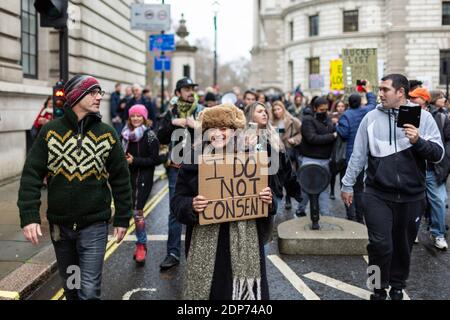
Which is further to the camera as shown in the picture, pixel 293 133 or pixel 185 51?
pixel 185 51

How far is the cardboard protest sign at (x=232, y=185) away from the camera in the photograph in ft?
10.8

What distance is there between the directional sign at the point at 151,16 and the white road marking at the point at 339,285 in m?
12.4

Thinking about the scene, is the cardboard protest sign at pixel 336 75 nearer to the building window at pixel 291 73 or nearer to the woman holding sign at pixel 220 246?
the woman holding sign at pixel 220 246

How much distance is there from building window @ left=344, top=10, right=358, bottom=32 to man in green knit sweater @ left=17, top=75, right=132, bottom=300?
164 ft

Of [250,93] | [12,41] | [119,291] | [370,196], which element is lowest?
[119,291]

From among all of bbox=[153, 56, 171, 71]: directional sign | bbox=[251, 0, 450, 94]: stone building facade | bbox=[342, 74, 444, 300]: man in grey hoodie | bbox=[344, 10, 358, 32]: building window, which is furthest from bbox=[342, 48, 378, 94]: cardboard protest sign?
bbox=[344, 10, 358, 32]: building window

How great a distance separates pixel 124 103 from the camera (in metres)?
16.5

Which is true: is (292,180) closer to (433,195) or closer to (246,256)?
(246,256)

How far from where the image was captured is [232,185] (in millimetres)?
3371

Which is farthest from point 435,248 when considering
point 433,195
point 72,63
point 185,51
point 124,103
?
point 185,51

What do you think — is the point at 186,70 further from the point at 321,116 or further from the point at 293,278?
the point at 293,278

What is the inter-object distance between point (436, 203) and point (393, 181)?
9.20 feet

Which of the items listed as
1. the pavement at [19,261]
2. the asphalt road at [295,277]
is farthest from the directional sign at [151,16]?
the asphalt road at [295,277]

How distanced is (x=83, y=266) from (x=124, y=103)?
13291 mm
